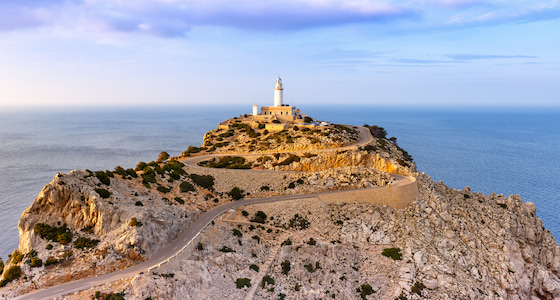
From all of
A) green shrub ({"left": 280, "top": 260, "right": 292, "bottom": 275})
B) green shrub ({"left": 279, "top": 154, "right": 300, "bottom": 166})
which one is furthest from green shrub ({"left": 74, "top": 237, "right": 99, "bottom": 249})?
green shrub ({"left": 279, "top": 154, "right": 300, "bottom": 166})

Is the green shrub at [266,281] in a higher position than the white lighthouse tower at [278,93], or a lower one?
lower

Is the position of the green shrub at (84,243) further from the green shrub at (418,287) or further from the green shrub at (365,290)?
the green shrub at (418,287)

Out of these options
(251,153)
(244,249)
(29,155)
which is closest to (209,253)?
(244,249)

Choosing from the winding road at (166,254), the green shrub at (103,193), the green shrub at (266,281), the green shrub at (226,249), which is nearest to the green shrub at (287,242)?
the green shrub at (266,281)

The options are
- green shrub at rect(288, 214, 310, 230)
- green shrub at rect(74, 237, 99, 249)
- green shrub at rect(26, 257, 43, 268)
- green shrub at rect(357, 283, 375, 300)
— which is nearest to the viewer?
green shrub at rect(26, 257, 43, 268)

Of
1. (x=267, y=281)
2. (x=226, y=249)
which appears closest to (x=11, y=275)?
(x=226, y=249)

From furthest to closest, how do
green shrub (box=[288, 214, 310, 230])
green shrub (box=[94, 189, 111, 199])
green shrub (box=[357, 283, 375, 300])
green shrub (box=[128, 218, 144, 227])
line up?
green shrub (box=[288, 214, 310, 230])
green shrub (box=[357, 283, 375, 300])
green shrub (box=[94, 189, 111, 199])
green shrub (box=[128, 218, 144, 227])

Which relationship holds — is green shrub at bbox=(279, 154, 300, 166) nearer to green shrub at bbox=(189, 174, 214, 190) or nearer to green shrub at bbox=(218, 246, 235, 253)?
green shrub at bbox=(189, 174, 214, 190)
